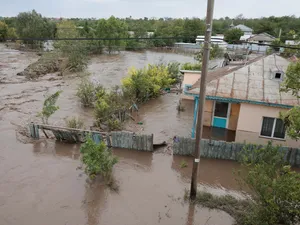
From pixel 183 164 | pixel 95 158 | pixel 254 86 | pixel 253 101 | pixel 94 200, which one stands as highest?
pixel 254 86

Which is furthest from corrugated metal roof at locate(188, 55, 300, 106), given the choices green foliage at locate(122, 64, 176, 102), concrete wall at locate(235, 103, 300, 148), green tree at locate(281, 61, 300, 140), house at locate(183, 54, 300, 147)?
green foliage at locate(122, 64, 176, 102)

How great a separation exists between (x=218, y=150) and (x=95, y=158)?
4.94 metres

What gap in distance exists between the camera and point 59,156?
38.3 ft

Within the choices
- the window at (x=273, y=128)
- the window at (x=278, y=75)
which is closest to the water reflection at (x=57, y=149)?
the window at (x=273, y=128)

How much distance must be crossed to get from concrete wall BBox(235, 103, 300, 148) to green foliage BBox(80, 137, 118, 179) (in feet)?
19.4

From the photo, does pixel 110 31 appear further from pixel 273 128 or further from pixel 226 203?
pixel 226 203

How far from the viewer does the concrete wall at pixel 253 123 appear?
38.2 ft

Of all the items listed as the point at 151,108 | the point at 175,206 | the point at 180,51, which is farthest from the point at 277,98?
the point at 180,51

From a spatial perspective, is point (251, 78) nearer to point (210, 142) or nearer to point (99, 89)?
point (210, 142)

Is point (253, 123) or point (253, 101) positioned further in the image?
point (253, 123)

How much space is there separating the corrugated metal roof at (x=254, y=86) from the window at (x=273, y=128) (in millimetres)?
964

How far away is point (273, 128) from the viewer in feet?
38.9

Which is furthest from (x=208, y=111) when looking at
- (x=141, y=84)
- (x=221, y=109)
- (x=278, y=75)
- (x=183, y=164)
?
(x=141, y=84)

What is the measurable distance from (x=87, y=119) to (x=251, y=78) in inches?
365
